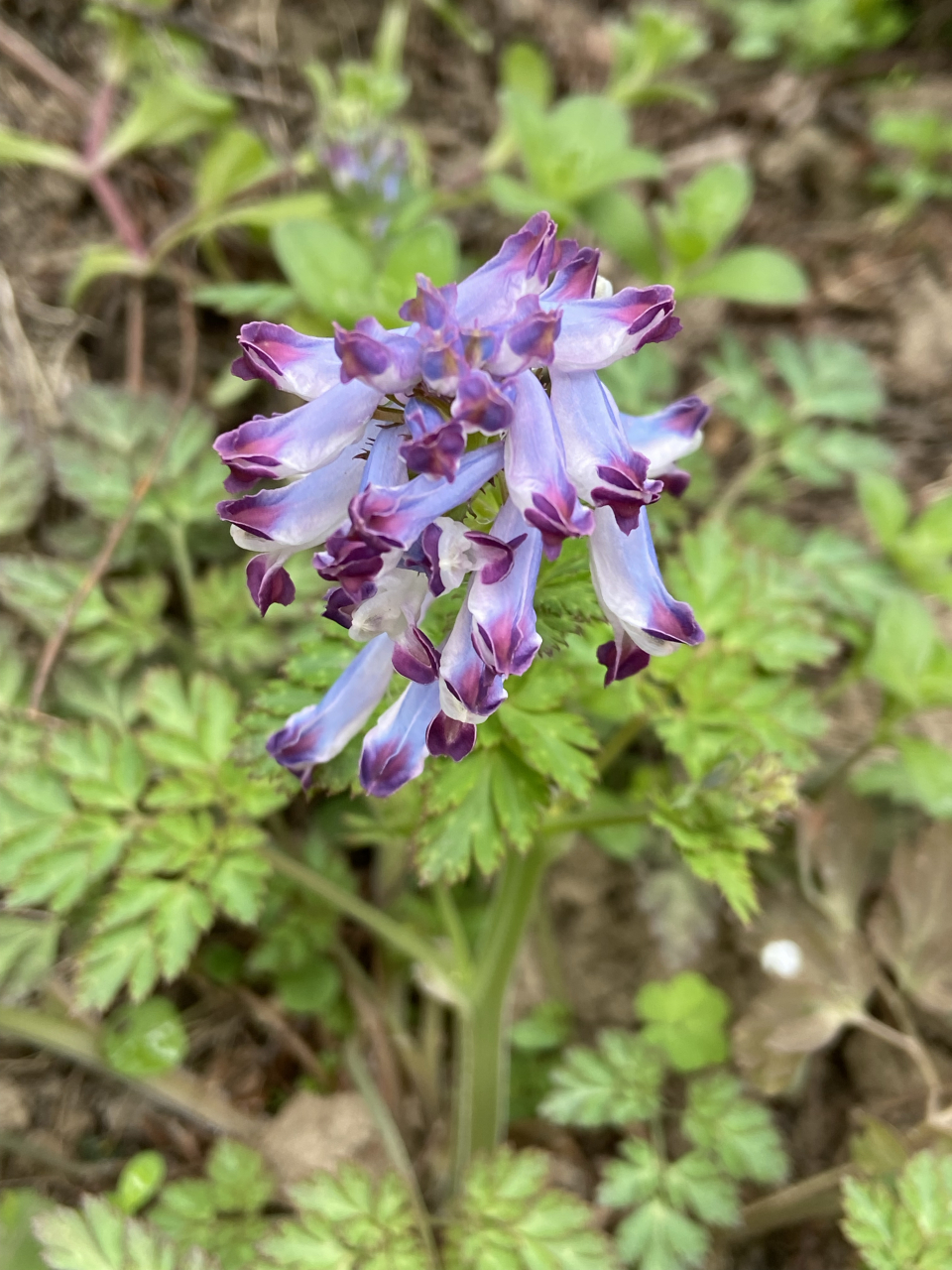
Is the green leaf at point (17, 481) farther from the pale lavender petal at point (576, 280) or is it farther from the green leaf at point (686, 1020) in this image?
the green leaf at point (686, 1020)

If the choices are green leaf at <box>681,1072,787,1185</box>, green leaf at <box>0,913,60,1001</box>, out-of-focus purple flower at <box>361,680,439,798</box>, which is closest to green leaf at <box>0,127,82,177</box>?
green leaf at <box>0,913,60,1001</box>

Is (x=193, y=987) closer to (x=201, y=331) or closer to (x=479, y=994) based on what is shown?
(x=479, y=994)

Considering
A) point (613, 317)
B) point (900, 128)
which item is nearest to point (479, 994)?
point (613, 317)

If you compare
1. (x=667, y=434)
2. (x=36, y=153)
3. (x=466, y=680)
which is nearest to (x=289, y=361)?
(x=466, y=680)

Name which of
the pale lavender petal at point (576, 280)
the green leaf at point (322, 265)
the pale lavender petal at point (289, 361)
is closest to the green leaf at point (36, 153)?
the green leaf at point (322, 265)

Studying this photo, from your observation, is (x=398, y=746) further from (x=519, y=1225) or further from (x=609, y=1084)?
(x=609, y=1084)

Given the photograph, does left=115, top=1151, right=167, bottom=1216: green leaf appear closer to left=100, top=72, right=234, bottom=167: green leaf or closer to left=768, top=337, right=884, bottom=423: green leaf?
left=768, top=337, right=884, bottom=423: green leaf
